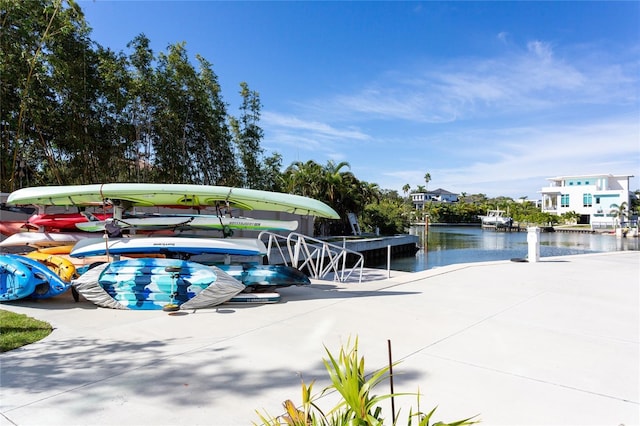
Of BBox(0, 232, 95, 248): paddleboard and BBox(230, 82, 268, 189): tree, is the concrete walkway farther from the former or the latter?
BBox(230, 82, 268, 189): tree

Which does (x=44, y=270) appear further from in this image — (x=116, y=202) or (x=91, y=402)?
(x=91, y=402)

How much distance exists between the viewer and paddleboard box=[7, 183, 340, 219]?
258 inches

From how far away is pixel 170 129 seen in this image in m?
15.6

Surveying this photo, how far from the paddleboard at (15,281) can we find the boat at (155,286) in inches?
23.6

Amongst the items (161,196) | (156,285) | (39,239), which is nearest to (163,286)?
(156,285)

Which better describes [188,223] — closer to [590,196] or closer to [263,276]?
[263,276]

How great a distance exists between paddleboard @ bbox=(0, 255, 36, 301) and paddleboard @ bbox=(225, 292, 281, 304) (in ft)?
9.12

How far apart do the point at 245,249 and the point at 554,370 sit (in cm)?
462

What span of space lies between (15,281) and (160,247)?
1.95 metres

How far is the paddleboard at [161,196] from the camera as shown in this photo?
21.5ft

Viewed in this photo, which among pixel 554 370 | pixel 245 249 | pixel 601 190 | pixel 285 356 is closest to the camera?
pixel 554 370

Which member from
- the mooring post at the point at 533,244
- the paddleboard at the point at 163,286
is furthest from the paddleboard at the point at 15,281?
the mooring post at the point at 533,244

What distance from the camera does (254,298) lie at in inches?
225

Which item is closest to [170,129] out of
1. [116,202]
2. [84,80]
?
[84,80]
